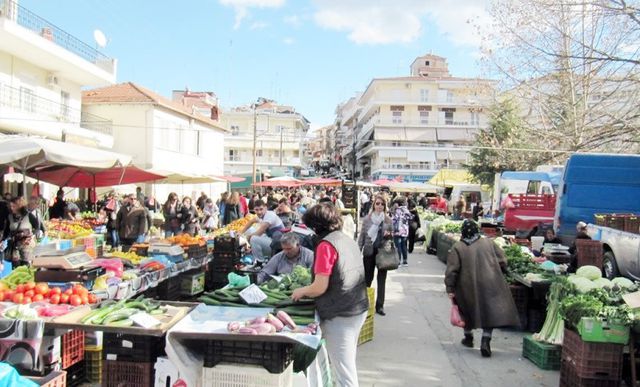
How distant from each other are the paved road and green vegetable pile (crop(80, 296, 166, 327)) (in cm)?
232

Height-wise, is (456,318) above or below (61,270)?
below

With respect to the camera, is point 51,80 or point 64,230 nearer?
point 64,230

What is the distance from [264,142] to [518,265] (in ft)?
193

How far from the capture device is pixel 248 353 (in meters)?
A: 3.65

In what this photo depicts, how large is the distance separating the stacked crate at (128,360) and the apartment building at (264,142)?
54.3 meters

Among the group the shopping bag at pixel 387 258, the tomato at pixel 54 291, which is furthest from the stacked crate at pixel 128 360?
the shopping bag at pixel 387 258

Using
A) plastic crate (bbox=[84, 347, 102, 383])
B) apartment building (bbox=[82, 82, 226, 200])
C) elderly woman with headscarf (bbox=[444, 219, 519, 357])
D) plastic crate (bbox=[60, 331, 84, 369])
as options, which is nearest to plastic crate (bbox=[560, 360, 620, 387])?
elderly woman with headscarf (bbox=[444, 219, 519, 357])

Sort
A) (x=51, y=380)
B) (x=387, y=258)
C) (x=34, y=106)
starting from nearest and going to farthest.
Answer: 1. (x=51, y=380)
2. (x=387, y=258)
3. (x=34, y=106)

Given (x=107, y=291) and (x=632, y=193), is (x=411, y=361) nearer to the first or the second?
(x=107, y=291)

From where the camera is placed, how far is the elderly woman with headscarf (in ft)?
20.6

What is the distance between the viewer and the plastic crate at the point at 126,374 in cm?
412

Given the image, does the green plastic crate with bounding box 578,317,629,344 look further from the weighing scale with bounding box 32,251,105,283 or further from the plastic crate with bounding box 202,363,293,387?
the weighing scale with bounding box 32,251,105,283

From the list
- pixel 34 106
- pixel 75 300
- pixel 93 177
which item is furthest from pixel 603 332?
pixel 34 106

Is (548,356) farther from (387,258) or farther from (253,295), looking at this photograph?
(253,295)
